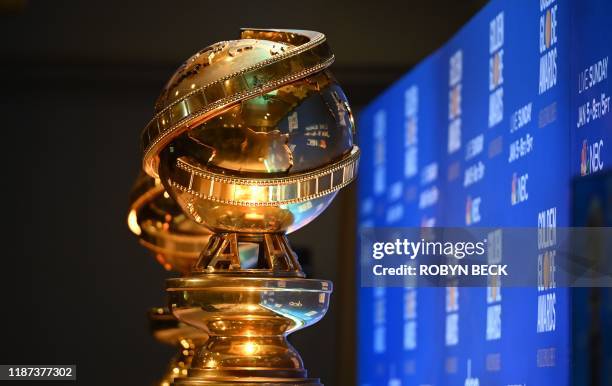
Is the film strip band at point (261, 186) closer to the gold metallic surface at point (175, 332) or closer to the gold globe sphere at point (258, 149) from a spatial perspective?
the gold globe sphere at point (258, 149)

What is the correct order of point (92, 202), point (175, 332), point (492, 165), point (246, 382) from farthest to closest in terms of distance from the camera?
point (92, 202) → point (492, 165) → point (175, 332) → point (246, 382)

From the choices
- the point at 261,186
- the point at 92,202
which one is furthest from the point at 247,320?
the point at 92,202

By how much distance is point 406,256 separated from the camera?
1.66 meters

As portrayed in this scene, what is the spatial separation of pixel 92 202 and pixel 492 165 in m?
2.89

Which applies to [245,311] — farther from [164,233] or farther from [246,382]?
[164,233]

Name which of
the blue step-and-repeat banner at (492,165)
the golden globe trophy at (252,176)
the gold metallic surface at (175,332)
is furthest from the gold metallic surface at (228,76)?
the blue step-and-repeat banner at (492,165)

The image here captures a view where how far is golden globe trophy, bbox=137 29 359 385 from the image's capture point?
1355 millimetres

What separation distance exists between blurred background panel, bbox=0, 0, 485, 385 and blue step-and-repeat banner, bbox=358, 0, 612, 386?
2.77ft

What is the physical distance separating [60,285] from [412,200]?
208 cm

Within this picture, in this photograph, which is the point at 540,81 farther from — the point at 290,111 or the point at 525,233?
the point at 290,111

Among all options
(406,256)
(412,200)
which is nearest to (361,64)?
(412,200)

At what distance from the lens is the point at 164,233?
6.25ft

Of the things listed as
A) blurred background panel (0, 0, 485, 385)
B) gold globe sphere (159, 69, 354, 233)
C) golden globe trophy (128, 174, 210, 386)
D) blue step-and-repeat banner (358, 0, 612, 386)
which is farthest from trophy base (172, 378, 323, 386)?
blurred background panel (0, 0, 485, 385)

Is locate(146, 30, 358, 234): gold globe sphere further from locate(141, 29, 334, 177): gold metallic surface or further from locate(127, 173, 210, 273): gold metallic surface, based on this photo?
locate(127, 173, 210, 273): gold metallic surface
